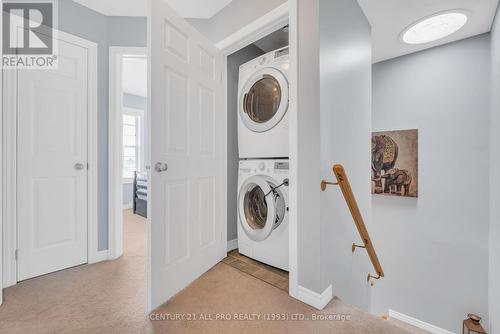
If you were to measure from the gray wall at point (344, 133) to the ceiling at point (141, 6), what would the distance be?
3.58 feet

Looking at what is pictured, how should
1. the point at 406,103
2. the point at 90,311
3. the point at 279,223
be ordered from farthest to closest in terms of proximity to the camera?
the point at 406,103 < the point at 279,223 < the point at 90,311

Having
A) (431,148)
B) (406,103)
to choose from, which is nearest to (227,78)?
(406,103)

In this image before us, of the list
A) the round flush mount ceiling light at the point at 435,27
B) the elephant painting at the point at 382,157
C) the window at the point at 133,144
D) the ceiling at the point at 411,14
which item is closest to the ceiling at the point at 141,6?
the ceiling at the point at 411,14

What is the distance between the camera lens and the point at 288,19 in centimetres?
160

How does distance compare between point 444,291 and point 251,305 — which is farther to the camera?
point 444,291

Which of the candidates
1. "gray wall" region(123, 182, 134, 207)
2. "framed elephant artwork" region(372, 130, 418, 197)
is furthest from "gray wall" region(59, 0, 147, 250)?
"framed elephant artwork" region(372, 130, 418, 197)

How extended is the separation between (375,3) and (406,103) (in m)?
1.51

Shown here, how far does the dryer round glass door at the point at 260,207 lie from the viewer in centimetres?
192

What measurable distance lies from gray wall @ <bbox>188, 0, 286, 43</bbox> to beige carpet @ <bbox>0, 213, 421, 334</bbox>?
2107 millimetres

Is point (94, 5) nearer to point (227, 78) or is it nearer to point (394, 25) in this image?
point (227, 78)

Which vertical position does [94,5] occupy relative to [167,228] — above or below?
above

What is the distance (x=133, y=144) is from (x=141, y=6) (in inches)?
143

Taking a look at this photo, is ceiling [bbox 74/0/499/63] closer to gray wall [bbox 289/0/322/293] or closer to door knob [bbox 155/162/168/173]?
gray wall [bbox 289/0/322/293]

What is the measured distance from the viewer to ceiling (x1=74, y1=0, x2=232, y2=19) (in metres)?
2.02
